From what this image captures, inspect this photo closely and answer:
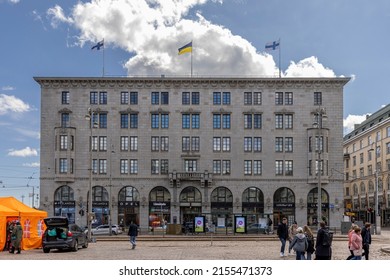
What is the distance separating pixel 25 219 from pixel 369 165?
7723 centimetres

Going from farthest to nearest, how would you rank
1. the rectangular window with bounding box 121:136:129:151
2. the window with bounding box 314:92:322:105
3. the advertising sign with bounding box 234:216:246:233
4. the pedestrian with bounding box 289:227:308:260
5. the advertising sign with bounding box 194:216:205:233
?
the window with bounding box 314:92:322:105 < the rectangular window with bounding box 121:136:129:151 < the advertising sign with bounding box 194:216:205:233 < the advertising sign with bounding box 234:216:246:233 < the pedestrian with bounding box 289:227:308:260

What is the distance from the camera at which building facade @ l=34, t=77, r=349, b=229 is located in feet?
264

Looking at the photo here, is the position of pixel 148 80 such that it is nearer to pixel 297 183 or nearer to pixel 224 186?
pixel 224 186

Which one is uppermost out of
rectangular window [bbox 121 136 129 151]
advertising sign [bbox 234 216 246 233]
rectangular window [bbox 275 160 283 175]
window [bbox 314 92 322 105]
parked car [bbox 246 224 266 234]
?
window [bbox 314 92 322 105]

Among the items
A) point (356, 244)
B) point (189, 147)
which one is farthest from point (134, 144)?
point (356, 244)

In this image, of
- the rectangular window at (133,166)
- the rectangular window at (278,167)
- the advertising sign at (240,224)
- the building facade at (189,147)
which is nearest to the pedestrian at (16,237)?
the advertising sign at (240,224)

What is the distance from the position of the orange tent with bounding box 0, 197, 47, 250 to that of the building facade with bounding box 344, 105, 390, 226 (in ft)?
197

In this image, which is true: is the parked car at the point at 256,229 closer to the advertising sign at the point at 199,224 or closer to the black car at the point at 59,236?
the advertising sign at the point at 199,224

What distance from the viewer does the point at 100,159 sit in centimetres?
8100

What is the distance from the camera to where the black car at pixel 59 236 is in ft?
99.7

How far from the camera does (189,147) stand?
81688 millimetres

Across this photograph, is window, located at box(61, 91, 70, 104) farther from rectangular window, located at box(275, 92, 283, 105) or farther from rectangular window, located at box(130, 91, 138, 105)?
rectangular window, located at box(275, 92, 283, 105)

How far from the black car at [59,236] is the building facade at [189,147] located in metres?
48.7

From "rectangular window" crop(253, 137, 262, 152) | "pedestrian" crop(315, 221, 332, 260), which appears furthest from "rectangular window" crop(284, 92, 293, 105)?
"pedestrian" crop(315, 221, 332, 260)
